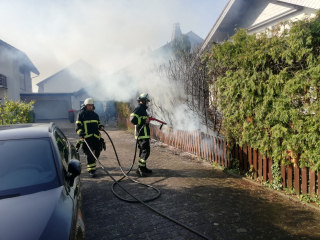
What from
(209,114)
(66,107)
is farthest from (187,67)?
(66,107)

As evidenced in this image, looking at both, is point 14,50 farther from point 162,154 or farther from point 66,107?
point 162,154

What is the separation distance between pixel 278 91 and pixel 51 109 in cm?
2930

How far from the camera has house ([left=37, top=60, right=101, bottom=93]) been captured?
137 feet

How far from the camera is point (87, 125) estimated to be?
19.0 ft

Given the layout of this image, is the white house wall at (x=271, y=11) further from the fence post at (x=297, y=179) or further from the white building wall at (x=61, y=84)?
the white building wall at (x=61, y=84)

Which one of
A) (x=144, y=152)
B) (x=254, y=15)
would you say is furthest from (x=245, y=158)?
(x=254, y=15)

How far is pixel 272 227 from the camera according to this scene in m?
3.36

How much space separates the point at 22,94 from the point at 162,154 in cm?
2138

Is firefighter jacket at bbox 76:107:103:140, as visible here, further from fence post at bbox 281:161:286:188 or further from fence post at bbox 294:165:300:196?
fence post at bbox 294:165:300:196

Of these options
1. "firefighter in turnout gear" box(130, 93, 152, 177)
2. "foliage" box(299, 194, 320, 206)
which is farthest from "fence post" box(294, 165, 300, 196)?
"firefighter in turnout gear" box(130, 93, 152, 177)

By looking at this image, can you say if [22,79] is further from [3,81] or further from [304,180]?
[304,180]

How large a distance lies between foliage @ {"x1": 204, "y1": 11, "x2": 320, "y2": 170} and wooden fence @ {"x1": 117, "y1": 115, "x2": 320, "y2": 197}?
0.24 m

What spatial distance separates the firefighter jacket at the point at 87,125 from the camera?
5719 millimetres

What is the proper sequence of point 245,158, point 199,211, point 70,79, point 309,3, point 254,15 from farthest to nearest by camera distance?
point 70,79 → point 254,15 → point 309,3 → point 245,158 → point 199,211
